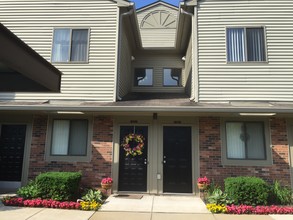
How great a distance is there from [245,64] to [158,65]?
226 inches

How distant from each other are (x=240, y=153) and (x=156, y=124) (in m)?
3.16

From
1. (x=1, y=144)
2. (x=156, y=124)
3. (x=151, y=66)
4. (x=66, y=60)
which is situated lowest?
(x=1, y=144)

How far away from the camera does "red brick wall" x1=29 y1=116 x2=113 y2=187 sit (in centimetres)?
928

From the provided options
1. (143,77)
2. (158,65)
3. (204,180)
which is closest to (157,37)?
(158,65)

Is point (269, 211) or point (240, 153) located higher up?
point (240, 153)

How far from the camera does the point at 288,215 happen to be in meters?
6.94

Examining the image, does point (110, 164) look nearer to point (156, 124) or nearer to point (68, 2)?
point (156, 124)

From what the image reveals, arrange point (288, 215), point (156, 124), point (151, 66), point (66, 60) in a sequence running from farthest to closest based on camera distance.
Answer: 1. point (151, 66)
2. point (66, 60)
3. point (156, 124)
4. point (288, 215)

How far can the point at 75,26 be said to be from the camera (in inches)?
419

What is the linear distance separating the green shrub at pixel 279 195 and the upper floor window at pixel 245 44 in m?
4.66

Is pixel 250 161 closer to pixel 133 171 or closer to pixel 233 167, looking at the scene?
pixel 233 167

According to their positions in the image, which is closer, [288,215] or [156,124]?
[288,215]

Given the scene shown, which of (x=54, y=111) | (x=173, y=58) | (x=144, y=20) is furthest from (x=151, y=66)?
(x=54, y=111)

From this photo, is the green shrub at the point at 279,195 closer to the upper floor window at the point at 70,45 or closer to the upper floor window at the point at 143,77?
the upper floor window at the point at 143,77
